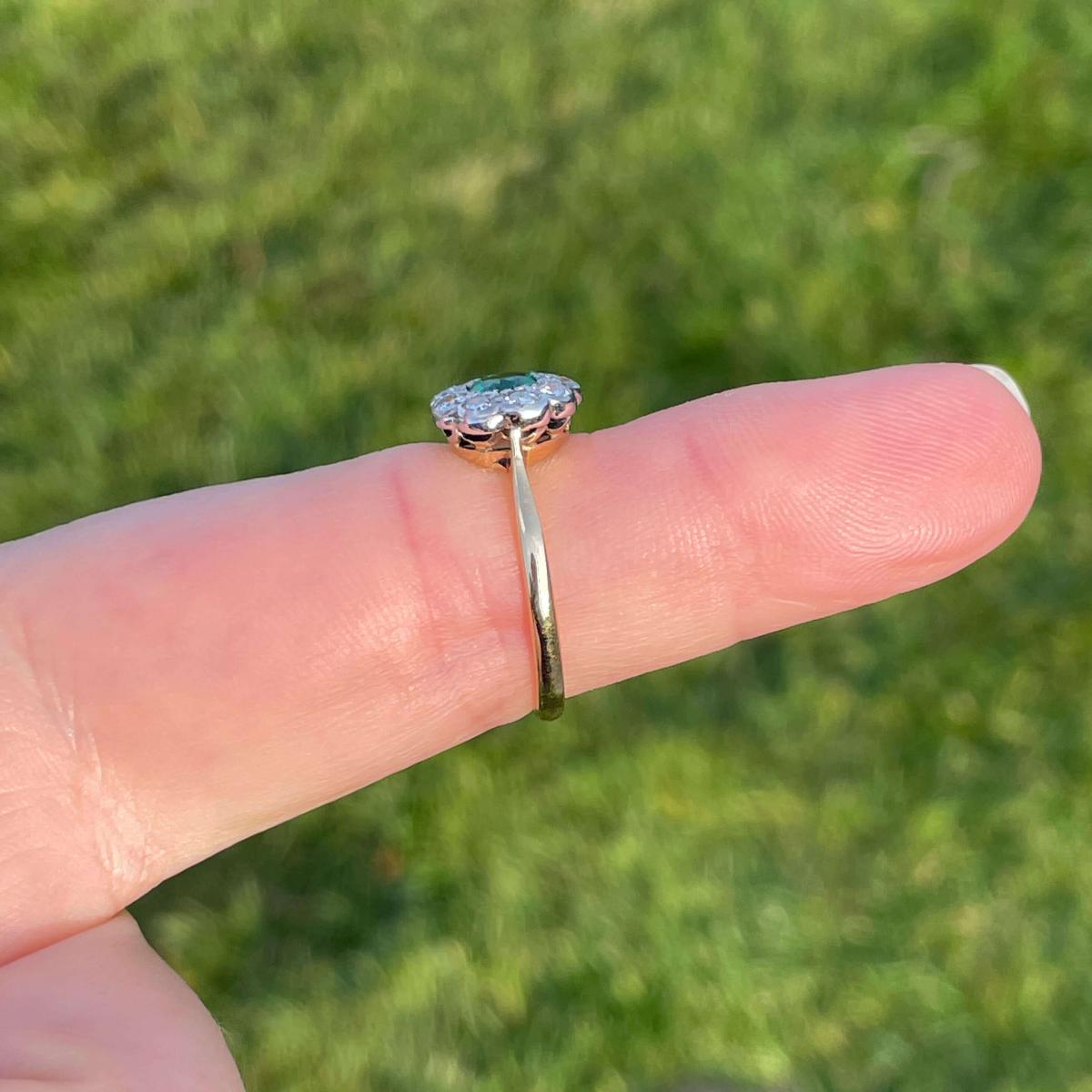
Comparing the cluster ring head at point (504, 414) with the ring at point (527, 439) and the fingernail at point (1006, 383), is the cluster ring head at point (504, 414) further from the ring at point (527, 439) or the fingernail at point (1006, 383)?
the fingernail at point (1006, 383)

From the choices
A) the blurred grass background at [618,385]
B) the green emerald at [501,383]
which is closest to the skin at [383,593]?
the green emerald at [501,383]

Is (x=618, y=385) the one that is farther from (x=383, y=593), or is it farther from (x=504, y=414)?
(x=383, y=593)

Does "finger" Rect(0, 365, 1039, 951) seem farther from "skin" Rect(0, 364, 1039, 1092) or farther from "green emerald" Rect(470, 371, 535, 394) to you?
"green emerald" Rect(470, 371, 535, 394)

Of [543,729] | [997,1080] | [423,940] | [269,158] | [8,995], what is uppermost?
[269,158]

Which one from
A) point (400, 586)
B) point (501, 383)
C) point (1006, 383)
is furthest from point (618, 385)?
point (400, 586)

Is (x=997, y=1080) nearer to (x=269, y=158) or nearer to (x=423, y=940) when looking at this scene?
(x=423, y=940)

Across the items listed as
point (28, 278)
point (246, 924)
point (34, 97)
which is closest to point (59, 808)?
point (246, 924)

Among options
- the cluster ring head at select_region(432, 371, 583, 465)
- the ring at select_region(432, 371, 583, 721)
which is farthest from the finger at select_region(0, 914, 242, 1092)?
the cluster ring head at select_region(432, 371, 583, 465)
